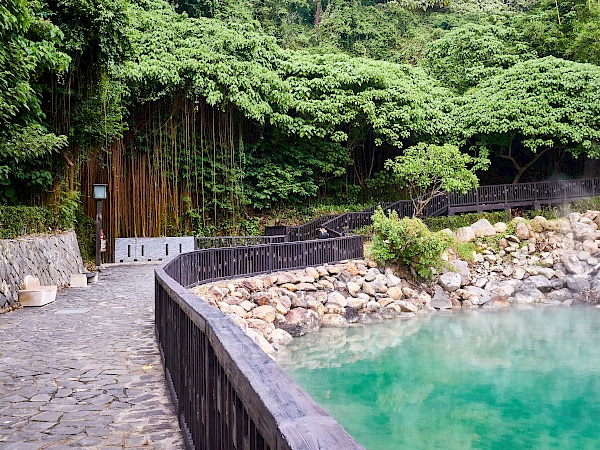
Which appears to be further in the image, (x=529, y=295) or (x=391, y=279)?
(x=529, y=295)

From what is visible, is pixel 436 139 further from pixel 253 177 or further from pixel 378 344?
pixel 378 344

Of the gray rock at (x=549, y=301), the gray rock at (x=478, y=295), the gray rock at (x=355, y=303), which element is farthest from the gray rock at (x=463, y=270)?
the gray rock at (x=355, y=303)

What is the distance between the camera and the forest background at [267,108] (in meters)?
15.0

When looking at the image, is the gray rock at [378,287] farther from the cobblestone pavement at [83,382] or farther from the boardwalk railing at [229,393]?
the boardwalk railing at [229,393]

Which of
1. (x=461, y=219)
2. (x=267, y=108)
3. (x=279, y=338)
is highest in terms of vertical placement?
(x=267, y=108)

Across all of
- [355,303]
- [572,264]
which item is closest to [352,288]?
[355,303]

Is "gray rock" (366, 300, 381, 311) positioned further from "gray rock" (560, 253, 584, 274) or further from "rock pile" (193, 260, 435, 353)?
"gray rock" (560, 253, 584, 274)

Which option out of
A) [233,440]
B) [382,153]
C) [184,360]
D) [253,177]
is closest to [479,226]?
[382,153]

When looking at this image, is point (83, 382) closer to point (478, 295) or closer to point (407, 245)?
point (407, 245)

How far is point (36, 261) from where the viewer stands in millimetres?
11305

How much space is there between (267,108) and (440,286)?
8.89 m

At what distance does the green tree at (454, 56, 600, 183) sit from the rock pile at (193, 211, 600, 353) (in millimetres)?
3614

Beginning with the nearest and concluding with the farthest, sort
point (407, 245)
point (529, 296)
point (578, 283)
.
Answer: point (407, 245) → point (529, 296) → point (578, 283)

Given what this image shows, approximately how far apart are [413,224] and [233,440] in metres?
14.8
